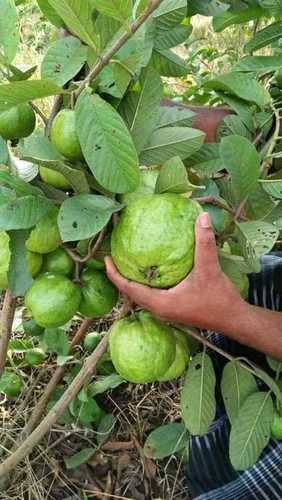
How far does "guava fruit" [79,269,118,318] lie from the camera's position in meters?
1.11

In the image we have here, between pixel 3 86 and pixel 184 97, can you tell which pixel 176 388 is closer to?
pixel 184 97

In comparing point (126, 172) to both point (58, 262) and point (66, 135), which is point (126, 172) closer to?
point (66, 135)

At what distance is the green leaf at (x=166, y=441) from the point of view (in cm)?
170

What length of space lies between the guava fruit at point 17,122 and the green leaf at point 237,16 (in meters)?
0.52

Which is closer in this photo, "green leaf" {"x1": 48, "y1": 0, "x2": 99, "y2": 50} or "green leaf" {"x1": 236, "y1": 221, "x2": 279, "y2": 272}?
"green leaf" {"x1": 48, "y1": 0, "x2": 99, "y2": 50}

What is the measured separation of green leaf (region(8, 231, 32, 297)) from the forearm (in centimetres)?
39

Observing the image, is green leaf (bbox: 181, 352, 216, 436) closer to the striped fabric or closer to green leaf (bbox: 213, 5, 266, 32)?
the striped fabric

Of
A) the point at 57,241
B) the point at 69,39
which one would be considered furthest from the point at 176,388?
the point at 69,39

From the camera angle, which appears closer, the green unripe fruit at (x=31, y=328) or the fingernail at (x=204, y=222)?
the fingernail at (x=204, y=222)

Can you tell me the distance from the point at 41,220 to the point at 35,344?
111 centimetres

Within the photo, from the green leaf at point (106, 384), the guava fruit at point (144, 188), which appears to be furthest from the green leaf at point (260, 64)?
the green leaf at point (106, 384)

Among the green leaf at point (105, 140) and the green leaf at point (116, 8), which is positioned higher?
the green leaf at point (116, 8)

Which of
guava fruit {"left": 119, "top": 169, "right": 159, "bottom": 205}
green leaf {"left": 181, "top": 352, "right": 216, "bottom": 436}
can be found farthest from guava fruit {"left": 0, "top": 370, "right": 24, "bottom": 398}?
guava fruit {"left": 119, "top": 169, "right": 159, "bottom": 205}

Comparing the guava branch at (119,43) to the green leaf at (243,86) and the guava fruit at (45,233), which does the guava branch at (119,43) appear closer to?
the guava fruit at (45,233)
